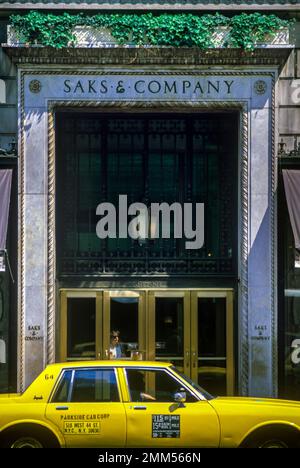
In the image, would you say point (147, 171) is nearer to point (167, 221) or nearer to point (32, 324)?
point (167, 221)

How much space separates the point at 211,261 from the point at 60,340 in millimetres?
3807

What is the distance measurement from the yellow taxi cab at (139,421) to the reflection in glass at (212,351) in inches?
237

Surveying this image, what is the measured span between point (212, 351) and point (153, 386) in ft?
20.4

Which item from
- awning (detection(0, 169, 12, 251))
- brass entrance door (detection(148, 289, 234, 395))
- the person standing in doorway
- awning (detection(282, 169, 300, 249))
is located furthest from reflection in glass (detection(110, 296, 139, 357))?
awning (detection(282, 169, 300, 249))

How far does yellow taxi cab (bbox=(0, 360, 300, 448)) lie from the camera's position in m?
9.94

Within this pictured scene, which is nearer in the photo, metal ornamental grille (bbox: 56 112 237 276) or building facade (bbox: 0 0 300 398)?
building facade (bbox: 0 0 300 398)

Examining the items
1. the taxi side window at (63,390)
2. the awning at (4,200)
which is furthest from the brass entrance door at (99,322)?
the taxi side window at (63,390)

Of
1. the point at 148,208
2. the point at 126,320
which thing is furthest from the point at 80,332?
the point at 148,208

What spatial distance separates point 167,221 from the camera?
55.2ft

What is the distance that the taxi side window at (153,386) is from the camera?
10203mm

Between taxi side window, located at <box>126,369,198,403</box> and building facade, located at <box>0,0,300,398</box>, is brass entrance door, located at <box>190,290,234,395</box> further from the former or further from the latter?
taxi side window, located at <box>126,369,198,403</box>

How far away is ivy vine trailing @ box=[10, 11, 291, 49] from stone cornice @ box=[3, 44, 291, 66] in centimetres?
15

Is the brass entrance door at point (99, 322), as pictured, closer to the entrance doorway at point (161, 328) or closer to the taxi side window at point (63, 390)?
the entrance doorway at point (161, 328)

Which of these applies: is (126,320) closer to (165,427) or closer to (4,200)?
(4,200)
